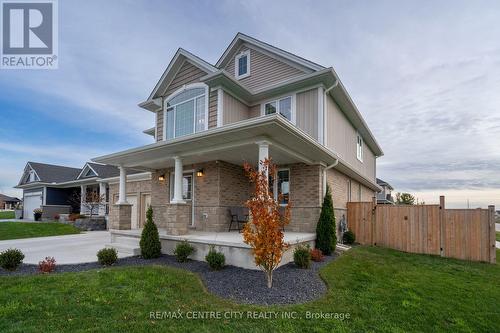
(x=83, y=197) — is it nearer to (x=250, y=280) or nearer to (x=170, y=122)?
(x=170, y=122)

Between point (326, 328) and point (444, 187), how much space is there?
28.9 m

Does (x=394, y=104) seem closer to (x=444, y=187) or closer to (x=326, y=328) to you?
(x=326, y=328)

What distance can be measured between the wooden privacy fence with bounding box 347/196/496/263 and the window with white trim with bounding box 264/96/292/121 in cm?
501

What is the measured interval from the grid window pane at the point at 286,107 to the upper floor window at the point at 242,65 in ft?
7.43

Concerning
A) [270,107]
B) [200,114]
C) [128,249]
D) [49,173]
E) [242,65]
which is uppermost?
[242,65]

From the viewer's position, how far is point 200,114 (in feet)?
34.6

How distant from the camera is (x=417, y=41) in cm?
1019

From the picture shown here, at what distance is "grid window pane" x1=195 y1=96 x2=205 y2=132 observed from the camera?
1039 centimetres

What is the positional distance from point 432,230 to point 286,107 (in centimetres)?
677

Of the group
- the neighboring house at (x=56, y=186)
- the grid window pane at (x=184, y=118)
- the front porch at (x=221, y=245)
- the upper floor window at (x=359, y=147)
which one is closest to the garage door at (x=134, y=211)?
the front porch at (x=221, y=245)

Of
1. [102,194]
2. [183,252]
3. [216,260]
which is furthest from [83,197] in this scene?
[216,260]

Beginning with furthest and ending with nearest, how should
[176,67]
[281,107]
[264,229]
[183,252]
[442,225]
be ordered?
[176,67]
[281,107]
[442,225]
[183,252]
[264,229]

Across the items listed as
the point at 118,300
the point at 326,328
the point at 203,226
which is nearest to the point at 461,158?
the point at 203,226

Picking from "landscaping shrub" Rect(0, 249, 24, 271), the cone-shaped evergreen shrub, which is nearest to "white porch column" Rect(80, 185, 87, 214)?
"landscaping shrub" Rect(0, 249, 24, 271)
